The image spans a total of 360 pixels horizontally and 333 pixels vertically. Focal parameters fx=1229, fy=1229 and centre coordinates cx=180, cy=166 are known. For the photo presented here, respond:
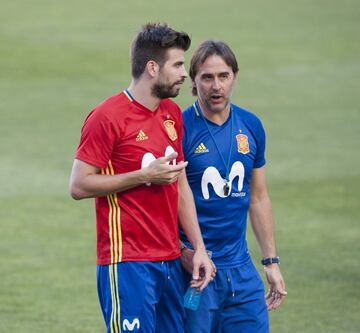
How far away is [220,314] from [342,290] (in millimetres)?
4590

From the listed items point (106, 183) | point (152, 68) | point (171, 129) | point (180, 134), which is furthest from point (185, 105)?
point (106, 183)

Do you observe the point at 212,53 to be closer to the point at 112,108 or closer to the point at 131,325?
the point at 112,108

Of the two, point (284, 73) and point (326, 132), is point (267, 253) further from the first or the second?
point (284, 73)

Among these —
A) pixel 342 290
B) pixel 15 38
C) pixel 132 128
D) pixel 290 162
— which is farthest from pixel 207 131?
pixel 15 38

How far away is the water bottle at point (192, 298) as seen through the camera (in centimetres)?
722

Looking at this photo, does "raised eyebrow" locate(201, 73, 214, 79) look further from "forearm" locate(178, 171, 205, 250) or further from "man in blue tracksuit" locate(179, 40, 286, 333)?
"forearm" locate(178, 171, 205, 250)

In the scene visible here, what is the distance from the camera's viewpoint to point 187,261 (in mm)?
7336

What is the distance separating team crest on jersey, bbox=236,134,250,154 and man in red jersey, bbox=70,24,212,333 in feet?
1.96

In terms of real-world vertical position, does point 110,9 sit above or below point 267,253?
above

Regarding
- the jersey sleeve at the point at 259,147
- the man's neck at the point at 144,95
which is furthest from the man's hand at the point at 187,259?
the man's neck at the point at 144,95

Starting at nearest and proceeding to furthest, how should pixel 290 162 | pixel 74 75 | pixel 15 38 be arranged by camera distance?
pixel 290 162 → pixel 74 75 → pixel 15 38

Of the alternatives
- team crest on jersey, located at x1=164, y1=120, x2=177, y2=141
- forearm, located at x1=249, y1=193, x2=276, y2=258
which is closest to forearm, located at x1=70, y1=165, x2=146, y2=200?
team crest on jersey, located at x1=164, y1=120, x2=177, y2=141

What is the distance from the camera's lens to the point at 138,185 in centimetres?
693

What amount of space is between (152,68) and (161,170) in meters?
0.64
